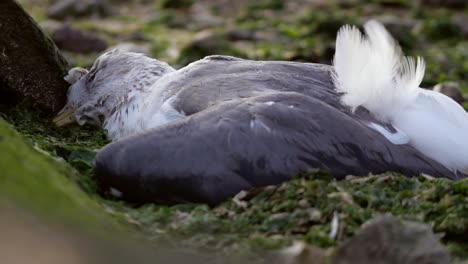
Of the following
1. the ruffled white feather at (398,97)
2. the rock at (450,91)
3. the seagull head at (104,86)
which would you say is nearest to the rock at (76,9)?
the seagull head at (104,86)

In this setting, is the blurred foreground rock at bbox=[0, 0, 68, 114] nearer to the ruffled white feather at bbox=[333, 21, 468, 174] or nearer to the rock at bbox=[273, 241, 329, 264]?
the ruffled white feather at bbox=[333, 21, 468, 174]

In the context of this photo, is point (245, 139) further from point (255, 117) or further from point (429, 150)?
point (429, 150)

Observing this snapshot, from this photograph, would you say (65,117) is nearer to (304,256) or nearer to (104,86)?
(104,86)

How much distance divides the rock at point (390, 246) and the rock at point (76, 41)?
27.8ft

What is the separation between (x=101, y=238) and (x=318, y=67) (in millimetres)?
3112

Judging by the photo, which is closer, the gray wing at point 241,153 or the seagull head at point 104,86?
the gray wing at point 241,153

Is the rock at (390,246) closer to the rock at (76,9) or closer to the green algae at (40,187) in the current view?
the green algae at (40,187)

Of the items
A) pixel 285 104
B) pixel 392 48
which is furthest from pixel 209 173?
pixel 392 48

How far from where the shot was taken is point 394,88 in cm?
642

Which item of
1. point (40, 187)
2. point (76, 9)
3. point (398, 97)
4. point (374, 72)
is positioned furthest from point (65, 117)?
point (76, 9)

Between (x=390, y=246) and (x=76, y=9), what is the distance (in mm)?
11684

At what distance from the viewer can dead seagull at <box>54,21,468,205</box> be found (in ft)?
17.8

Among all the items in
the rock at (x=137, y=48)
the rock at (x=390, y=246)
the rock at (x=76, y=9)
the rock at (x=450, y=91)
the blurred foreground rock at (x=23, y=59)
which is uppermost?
the rock at (x=76, y=9)

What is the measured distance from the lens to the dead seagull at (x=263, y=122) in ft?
17.8
